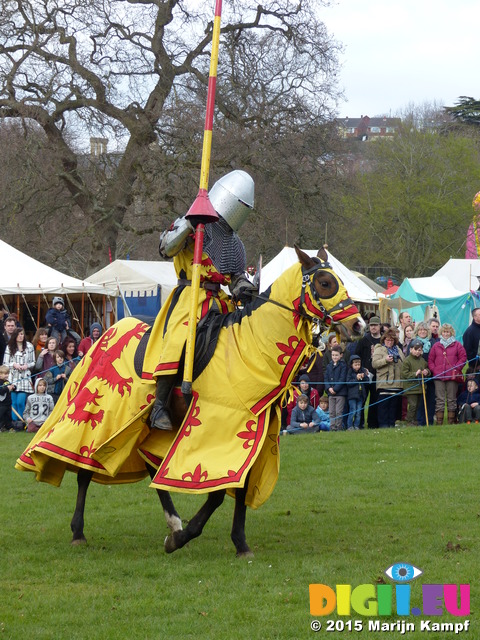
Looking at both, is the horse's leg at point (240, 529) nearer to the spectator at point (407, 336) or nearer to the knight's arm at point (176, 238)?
the knight's arm at point (176, 238)

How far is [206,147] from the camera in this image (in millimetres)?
6879

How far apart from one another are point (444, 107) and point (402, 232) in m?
20.5

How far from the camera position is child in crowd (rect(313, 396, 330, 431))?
14779 mm

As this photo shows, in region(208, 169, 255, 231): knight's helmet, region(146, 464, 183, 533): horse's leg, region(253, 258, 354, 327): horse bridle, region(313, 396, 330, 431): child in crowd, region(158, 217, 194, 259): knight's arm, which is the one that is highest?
region(208, 169, 255, 231): knight's helmet

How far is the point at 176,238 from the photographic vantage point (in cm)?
688

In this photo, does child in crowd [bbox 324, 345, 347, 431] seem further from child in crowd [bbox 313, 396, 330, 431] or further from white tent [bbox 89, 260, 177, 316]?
white tent [bbox 89, 260, 177, 316]

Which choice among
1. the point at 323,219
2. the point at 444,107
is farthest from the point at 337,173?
the point at 444,107

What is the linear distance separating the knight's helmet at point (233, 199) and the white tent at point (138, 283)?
16254mm

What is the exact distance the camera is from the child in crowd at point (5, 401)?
15.1 metres

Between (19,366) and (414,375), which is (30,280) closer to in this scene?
(19,366)

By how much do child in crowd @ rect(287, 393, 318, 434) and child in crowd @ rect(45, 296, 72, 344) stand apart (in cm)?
503

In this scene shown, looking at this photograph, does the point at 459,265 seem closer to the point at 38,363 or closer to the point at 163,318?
the point at 38,363

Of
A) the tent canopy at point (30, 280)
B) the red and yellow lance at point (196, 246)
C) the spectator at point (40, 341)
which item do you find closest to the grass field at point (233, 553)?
the red and yellow lance at point (196, 246)

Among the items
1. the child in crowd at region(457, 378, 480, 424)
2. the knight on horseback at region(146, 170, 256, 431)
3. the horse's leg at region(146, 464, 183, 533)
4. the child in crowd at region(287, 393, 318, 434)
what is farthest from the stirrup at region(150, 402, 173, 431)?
the child in crowd at region(457, 378, 480, 424)
